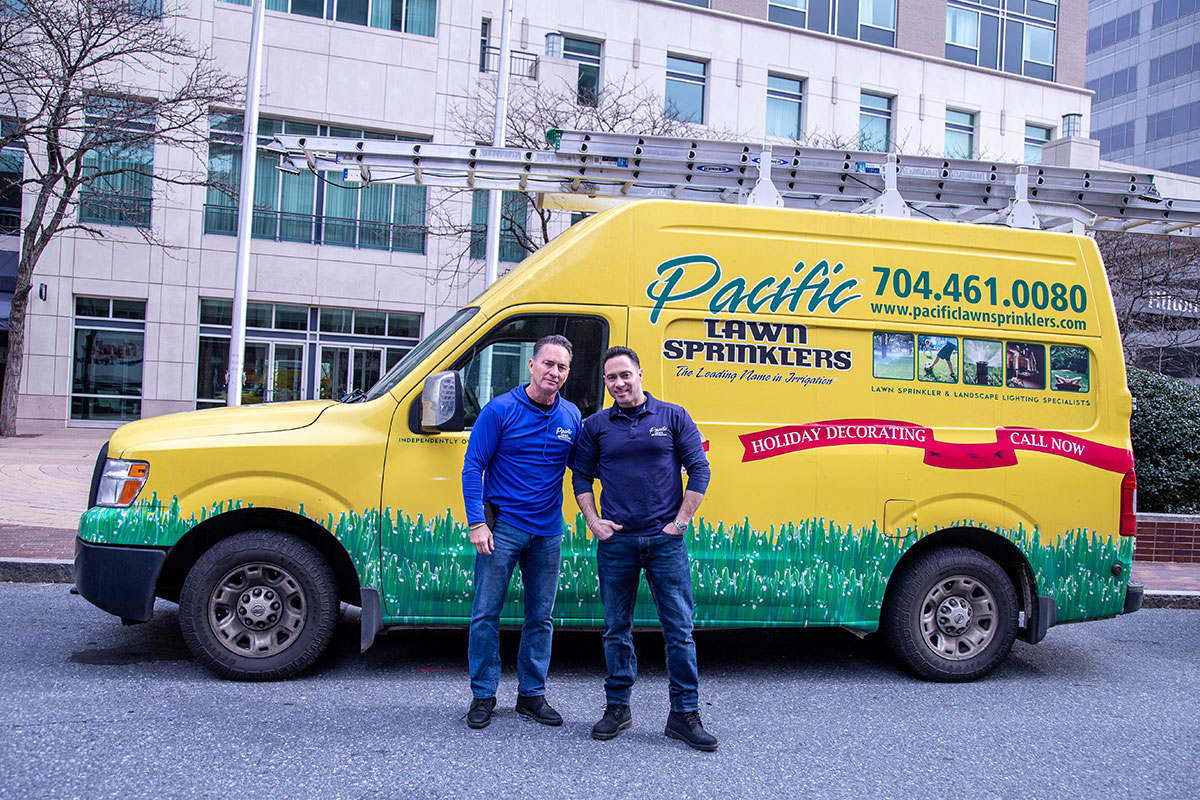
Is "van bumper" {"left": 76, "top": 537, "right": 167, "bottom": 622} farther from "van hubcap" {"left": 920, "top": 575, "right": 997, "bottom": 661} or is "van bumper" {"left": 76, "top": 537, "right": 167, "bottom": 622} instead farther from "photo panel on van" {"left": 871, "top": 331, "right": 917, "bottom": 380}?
"van hubcap" {"left": 920, "top": 575, "right": 997, "bottom": 661}

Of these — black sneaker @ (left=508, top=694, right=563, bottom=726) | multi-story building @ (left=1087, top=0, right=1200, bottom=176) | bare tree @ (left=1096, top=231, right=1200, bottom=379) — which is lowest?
black sneaker @ (left=508, top=694, right=563, bottom=726)

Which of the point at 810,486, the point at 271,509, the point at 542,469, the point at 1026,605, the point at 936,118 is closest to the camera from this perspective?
the point at 542,469

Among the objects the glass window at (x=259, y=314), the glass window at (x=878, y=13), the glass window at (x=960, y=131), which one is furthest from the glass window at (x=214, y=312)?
the glass window at (x=960, y=131)

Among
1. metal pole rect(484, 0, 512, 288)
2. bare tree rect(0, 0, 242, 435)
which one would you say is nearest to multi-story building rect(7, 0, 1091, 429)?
bare tree rect(0, 0, 242, 435)

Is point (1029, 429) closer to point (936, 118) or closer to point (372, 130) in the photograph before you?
point (372, 130)

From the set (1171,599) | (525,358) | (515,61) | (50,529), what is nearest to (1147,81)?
(515,61)

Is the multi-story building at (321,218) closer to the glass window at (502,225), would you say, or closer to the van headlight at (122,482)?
the glass window at (502,225)

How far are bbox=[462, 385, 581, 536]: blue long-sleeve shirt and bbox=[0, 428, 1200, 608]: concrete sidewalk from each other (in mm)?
4740

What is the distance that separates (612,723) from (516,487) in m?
1.20

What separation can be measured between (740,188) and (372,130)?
1886 centimetres

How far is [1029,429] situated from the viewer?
566 centimetres

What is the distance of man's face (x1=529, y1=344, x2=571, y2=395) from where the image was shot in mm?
4461

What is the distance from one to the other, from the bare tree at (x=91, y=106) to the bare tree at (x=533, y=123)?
5.41m

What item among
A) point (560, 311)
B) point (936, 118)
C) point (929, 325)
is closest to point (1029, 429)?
point (929, 325)
